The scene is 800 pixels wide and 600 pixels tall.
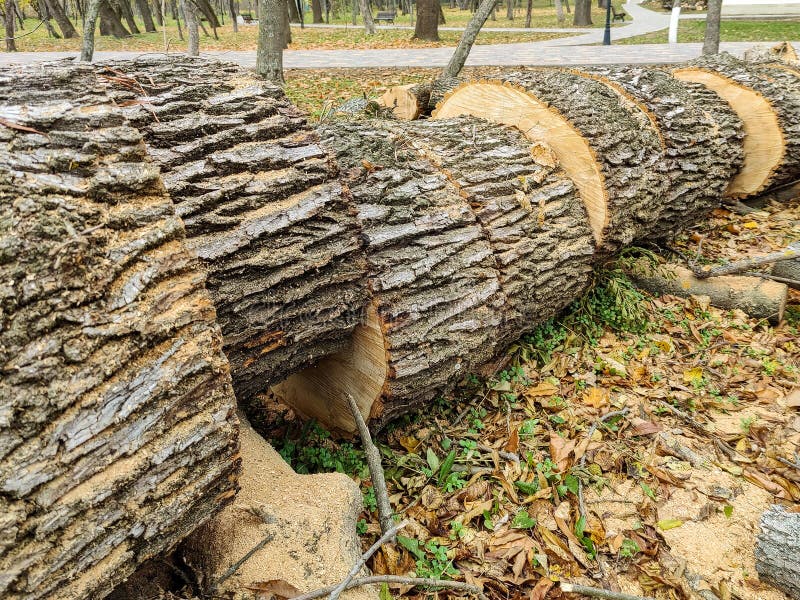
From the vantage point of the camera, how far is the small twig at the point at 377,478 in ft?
7.95

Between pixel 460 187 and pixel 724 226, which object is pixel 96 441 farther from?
pixel 724 226

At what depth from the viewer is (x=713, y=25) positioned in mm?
9320

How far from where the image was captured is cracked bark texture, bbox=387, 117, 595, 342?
3141mm

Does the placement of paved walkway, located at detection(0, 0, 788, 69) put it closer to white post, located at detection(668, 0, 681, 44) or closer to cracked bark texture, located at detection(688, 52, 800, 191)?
white post, located at detection(668, 0, 681, 44)

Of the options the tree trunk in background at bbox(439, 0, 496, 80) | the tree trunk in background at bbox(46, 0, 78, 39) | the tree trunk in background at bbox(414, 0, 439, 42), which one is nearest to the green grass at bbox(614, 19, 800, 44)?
the tree trunk in background at bbox(414, 0, 439, 42)

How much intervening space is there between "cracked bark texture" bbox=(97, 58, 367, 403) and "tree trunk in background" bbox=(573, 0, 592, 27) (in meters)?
25.7

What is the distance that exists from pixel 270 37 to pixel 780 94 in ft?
→ 18.3

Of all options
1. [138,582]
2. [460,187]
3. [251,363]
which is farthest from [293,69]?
[138,582]

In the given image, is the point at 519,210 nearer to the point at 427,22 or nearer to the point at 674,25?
the point at 674,25

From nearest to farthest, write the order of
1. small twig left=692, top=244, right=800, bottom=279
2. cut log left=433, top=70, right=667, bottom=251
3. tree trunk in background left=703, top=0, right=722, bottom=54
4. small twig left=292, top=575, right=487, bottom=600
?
1. small twig left=292, top=575, right=487, bottom=600
2. cut log left=433, top=70, right=667, bottom=251
3. small twig left=692, top=244, right=800, bottom=279
4. tree trunk in background left=703, top=0, right=722, bottom=54

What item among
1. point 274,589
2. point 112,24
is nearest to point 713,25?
point 274,589

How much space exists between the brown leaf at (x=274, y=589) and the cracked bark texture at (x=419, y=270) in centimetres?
105

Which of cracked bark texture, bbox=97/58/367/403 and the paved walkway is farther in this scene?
the paved walkway

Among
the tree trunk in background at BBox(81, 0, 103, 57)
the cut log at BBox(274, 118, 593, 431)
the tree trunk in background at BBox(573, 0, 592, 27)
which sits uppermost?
the tree trunk in background at BBox(573, 0, 592, 27)
